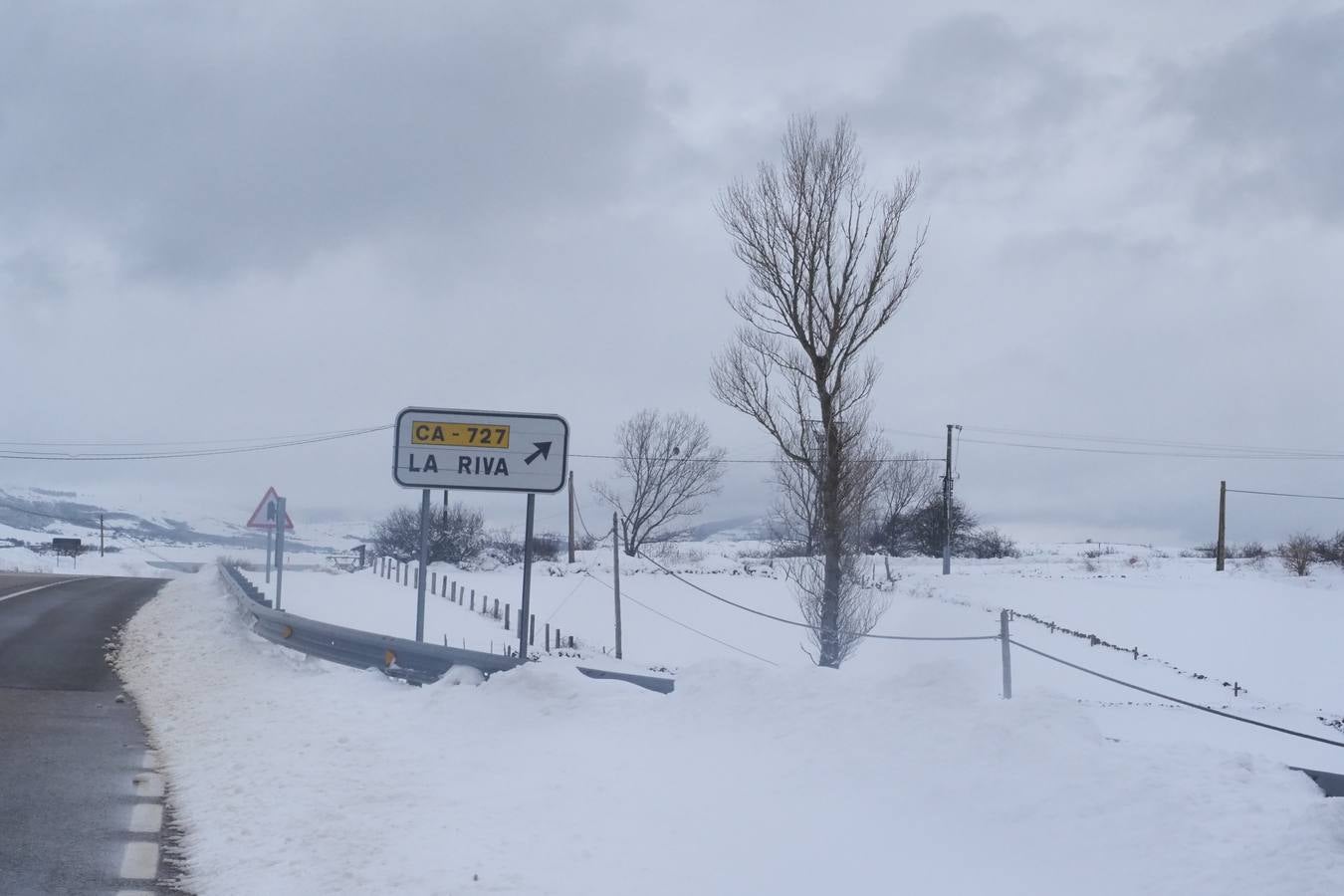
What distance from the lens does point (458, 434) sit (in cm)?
1243

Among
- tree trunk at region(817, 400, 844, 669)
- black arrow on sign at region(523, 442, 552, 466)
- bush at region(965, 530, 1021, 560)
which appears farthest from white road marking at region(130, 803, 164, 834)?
bush at region(965, 530, 1021, 560)

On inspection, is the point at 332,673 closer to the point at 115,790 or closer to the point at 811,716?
the point at 115,790

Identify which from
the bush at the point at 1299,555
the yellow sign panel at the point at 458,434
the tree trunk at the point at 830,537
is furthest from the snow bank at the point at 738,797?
the bush at the point at 1299,555

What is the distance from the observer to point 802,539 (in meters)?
21.8

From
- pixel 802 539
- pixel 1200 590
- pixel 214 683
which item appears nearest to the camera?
pixel 214 683

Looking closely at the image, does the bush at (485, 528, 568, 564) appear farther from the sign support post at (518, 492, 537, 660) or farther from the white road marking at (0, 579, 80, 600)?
the sign support post at (518, 492, 537, 660)

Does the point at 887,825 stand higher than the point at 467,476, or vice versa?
the point at 467,476

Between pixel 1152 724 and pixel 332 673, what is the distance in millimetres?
11109

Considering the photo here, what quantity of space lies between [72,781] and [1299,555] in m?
47.3

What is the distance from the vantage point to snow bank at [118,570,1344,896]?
5.80 metres

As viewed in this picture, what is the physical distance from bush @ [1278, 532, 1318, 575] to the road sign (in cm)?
3998

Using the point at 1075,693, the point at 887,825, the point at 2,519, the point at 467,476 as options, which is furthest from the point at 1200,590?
the point at 2,519

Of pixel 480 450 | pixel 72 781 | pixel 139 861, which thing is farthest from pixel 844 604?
pixel 139 861

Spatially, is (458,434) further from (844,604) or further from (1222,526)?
(1222,526)
